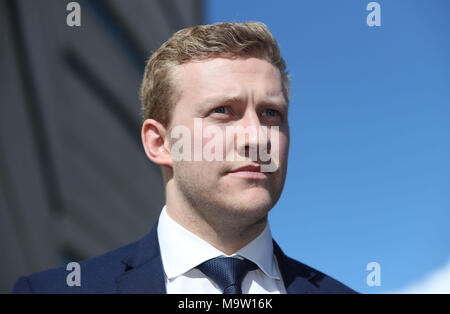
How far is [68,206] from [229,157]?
13848 millimetres

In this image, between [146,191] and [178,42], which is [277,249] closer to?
[178,42]

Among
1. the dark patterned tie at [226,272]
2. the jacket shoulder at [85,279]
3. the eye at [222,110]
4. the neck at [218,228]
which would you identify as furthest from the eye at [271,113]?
the jacket shoulder at [85,279]

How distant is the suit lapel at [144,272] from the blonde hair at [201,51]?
0.83 metres

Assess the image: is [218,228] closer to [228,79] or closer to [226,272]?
[226,272]

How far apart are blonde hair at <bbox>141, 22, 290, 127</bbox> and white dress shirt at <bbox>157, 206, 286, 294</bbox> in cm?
76

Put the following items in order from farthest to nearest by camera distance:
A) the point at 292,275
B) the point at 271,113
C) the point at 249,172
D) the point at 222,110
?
the point at 292,275, the point at 271,113, the point at 222,110, the point at 249,172

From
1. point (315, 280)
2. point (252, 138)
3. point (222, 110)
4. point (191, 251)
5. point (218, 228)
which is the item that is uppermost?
point (222, 110)

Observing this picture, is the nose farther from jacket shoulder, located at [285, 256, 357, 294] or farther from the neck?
jacket shoulder, located at [285, 256, 357, 294]

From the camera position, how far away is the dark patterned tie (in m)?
2.58

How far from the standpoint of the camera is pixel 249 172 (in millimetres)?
2494

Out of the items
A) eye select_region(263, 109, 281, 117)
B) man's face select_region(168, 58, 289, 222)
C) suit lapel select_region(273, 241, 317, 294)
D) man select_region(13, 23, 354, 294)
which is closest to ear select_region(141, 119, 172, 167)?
man select_region(13, 23, 354, 294)

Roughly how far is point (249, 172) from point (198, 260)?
0.62 m

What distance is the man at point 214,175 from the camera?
253 cm

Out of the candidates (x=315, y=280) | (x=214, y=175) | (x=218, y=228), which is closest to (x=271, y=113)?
(x=214, y=175)
